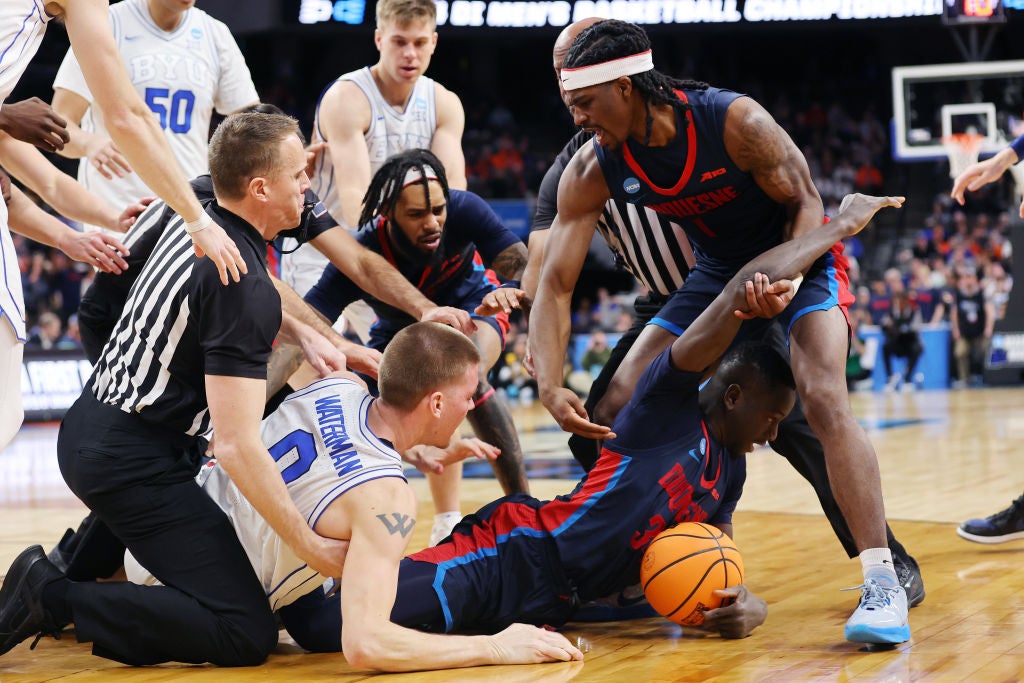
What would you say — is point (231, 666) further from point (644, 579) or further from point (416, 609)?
point (644, 579)

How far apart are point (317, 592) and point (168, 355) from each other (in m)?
0.92

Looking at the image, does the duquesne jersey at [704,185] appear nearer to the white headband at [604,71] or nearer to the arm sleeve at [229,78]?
the white headband at [604,71]

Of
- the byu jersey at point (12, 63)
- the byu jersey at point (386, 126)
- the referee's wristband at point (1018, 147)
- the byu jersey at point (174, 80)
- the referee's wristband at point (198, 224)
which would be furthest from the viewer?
the byu jersey at point (386, 126)

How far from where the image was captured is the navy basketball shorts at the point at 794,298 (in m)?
4.24

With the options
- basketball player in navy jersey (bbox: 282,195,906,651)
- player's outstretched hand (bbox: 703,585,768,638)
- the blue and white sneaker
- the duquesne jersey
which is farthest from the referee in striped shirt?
the blue and white sneaker

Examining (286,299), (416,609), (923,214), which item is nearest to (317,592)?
(416,609)

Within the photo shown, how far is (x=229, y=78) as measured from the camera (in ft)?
20.5

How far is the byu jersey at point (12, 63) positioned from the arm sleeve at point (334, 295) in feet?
8.25

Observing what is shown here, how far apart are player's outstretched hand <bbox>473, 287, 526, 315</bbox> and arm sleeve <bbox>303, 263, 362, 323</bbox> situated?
40.2 inches

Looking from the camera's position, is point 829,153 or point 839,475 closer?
point 839,475

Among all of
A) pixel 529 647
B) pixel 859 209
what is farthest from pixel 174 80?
pixel 529 647

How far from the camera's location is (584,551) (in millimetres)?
4023

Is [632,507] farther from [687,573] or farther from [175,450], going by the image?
[175,450]

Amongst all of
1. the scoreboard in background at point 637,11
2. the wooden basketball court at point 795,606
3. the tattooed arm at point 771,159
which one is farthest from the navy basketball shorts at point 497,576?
the scoreboard in background at point 637,11
